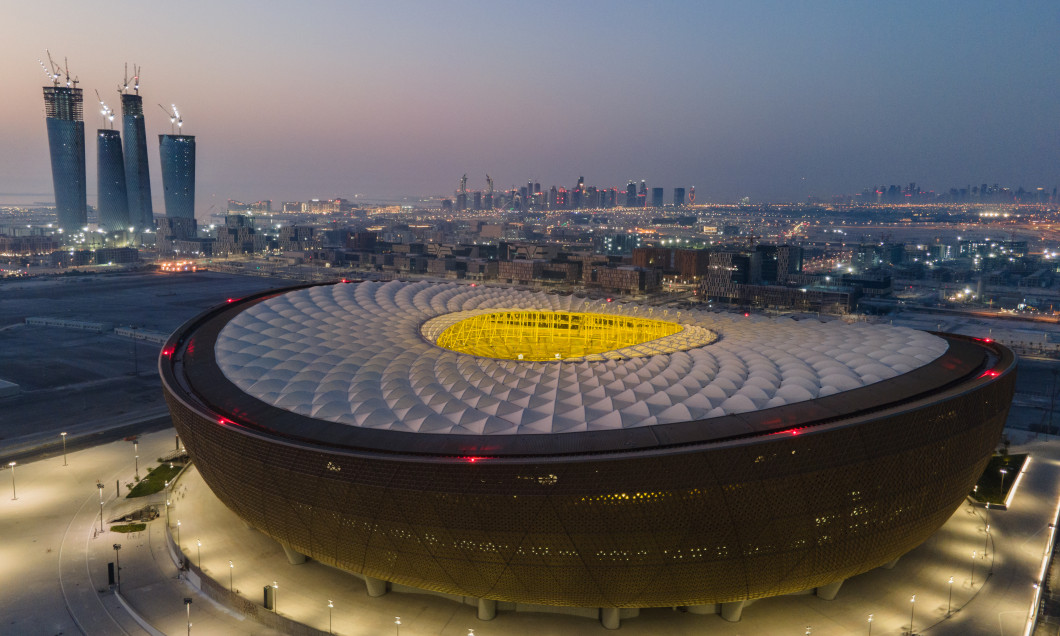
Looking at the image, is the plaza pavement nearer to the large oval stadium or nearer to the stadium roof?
the large oval stadium

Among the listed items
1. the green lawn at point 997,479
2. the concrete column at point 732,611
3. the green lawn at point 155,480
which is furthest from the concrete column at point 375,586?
the green lawn at point 997,479

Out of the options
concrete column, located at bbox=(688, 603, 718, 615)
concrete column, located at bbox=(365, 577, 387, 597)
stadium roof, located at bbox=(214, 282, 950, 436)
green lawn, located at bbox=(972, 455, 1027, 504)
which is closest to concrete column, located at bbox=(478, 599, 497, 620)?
concrete column, located at bbox=(365, 577, 387, 597)

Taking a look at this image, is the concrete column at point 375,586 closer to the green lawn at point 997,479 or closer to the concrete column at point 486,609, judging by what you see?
the concrete column at point 486,609

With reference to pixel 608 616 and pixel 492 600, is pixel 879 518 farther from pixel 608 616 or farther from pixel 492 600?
pixel 492 600

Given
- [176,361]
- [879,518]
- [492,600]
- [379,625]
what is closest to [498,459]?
[492,600]

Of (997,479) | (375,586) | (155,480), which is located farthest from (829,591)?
(155,480)

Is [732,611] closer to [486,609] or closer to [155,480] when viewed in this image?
[486,609]
